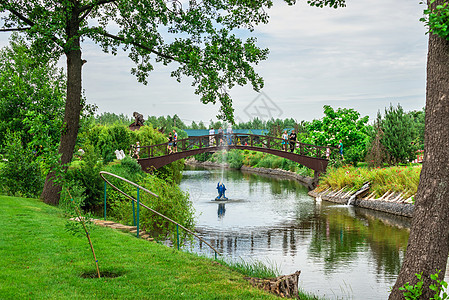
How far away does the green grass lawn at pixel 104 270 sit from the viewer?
6598 millimetres

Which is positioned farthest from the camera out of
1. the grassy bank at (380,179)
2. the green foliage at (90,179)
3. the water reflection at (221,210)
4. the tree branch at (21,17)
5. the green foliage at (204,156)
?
the green foliage at (204,156)

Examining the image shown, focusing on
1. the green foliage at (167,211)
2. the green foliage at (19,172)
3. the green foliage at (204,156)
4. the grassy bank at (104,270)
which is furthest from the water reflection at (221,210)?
the green foliage at (204,156)

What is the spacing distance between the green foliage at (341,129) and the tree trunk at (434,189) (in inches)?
1288

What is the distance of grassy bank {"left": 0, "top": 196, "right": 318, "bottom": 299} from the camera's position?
6.60 m

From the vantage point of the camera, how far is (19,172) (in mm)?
18828

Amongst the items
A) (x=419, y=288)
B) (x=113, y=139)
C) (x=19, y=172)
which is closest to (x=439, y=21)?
(x=419, y=288)

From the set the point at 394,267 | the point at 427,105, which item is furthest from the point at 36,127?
the point at 394,267

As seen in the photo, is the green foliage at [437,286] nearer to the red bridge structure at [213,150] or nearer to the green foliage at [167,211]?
the green foliage at [167,211]

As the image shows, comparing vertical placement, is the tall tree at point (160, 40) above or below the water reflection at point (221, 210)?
above

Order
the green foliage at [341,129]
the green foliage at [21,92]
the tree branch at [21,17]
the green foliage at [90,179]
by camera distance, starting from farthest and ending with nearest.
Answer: the green foliage at [341,129] < the green foliage at [21,92] < the green foliage at [90,179] < the tree branch at [21,17]

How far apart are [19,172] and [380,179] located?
1956cm

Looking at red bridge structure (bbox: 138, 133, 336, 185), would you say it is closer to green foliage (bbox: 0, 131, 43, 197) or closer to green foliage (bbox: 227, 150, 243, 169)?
green foliage (bbox: 0, 131, 43, 197)

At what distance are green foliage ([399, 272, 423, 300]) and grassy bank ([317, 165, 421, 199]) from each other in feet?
54.4

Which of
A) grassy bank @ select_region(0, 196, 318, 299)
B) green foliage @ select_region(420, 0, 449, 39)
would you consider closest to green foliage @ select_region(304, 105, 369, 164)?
grassy bank @ select_region(0, 196, 318, 299)
